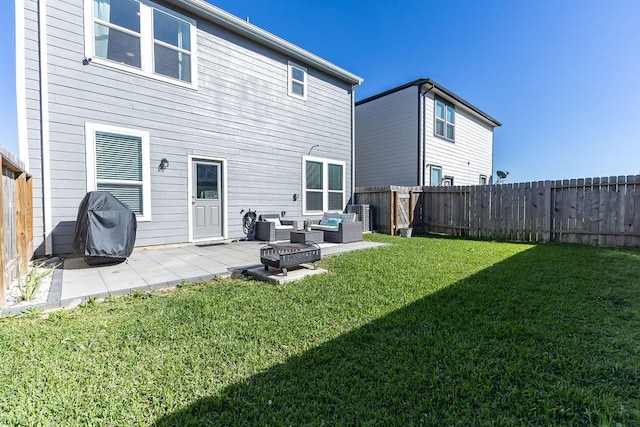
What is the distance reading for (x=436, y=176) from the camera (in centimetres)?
1302

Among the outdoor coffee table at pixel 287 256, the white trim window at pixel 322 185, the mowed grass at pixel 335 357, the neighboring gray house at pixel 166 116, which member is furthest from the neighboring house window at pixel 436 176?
the outdoor coffee table at pixel 287 256

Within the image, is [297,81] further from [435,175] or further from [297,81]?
[435,175]

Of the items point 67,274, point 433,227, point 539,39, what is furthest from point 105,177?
point 539,39

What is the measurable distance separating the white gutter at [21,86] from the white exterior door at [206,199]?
288 cm

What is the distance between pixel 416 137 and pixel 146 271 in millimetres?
10622

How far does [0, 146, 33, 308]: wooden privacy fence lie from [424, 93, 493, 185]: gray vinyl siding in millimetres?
11902

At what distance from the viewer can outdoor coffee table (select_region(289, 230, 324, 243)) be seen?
6.69 metres

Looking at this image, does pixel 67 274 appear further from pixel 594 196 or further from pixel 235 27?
pixel 594 196

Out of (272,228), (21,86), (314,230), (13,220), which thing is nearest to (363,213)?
(314,230)

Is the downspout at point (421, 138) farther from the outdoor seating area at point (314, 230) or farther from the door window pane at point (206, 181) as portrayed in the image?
the door window pane at point (206, 181)

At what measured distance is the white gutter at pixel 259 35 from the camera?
6.88 meters

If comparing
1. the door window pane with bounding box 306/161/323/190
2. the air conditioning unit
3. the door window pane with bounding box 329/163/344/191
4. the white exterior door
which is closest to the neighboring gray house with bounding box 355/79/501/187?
the air conditioning unit

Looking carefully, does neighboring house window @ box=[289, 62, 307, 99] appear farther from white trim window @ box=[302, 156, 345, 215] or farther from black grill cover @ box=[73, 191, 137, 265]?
black grill cover @ box=[73, 191, 137, 265]

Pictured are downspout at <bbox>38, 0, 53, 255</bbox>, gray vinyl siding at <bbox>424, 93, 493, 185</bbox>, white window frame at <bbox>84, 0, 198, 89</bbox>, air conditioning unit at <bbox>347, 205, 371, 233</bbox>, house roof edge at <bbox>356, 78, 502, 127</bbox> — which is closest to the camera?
downspout at <bbox>38, 0, 53, 255</bbox>
